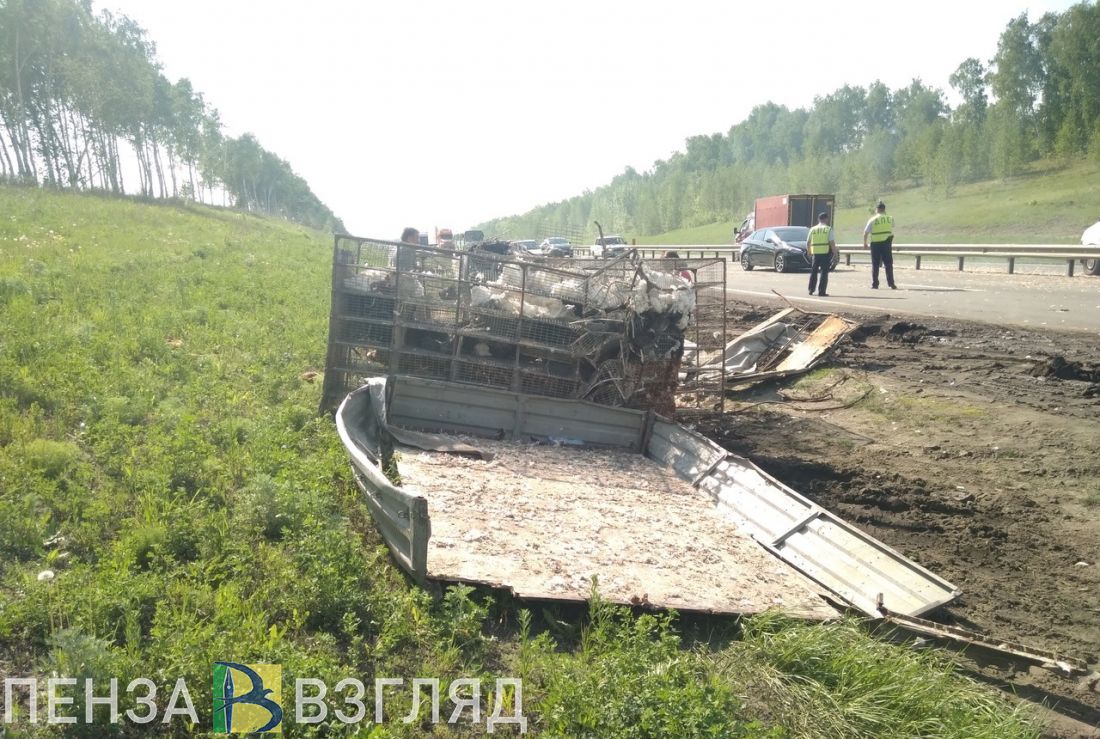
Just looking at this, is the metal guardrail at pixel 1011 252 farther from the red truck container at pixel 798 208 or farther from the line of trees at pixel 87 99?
the line of trees at pixel 87 99

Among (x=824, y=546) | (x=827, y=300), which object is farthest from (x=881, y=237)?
(x=824, y=546)

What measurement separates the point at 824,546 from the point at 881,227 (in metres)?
13.5

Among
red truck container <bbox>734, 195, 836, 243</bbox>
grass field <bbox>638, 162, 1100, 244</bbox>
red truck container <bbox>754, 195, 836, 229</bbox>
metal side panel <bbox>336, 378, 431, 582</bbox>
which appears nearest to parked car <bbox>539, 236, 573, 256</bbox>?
red truck container <bbox>734, 195, 836, 243</bbox>

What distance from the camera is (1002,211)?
178ft

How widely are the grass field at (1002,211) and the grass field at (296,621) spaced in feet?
134

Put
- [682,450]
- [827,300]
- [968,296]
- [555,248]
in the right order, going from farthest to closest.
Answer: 1. [555,248]
2. [827,300]
3. [968,296]
4. [682,450]

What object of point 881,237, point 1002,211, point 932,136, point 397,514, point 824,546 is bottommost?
point 824,546

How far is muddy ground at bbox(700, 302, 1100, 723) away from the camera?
5.77 meters

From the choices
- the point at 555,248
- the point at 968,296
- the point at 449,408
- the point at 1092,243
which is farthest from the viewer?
the point at 555,248

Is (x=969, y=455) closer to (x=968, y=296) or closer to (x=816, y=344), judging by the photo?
(x=816, y=344)

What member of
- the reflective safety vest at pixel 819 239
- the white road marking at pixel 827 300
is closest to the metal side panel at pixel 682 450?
the white road marking at pixel 827 300

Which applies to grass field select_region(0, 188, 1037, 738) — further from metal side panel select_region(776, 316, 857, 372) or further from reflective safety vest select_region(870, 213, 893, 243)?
reflective safety vest select_region(870, 213, 893, 243)

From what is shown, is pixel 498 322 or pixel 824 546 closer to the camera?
pixel 824 546

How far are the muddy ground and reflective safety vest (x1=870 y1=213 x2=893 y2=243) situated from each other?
474 cm
